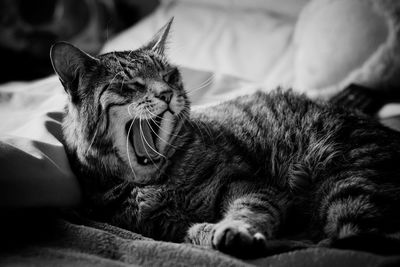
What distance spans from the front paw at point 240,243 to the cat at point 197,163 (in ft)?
0.11

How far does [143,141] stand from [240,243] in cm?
37

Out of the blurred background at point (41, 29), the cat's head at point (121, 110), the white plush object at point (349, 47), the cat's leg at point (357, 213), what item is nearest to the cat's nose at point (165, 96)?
the cat's head at point (121, 110)

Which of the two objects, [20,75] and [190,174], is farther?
[20,75]

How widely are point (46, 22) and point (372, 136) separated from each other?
215 cm

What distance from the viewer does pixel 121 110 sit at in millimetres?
936

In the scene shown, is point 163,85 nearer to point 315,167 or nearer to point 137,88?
point 137,88

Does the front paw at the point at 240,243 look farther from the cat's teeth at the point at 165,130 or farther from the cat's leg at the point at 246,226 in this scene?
the cat's teeth at the point at 165,130

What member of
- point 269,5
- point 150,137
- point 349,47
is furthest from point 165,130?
point 269,5

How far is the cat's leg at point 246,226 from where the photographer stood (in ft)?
2.50

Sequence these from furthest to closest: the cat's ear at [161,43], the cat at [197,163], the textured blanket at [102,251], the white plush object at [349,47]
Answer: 1. the white plush object at [349,47]
2. the cat's ear at [161,43]
3. the cat at [197,163]
4. the textured blanket at [102,251]

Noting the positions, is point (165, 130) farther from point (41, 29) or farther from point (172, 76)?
point (41, 29)

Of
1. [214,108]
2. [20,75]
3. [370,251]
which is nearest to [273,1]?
[214,108]

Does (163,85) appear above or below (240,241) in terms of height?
above

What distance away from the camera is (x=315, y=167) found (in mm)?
1043
